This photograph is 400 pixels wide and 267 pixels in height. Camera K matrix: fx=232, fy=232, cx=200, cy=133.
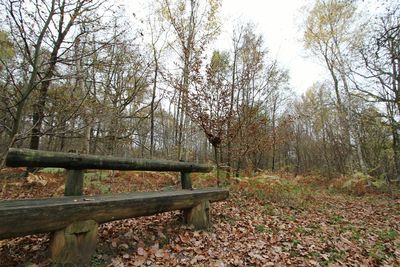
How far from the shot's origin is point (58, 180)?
24.7ft

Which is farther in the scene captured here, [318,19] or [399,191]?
[318,19]

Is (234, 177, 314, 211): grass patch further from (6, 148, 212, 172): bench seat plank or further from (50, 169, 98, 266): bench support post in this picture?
(50, 169, 98, 266): bench support post

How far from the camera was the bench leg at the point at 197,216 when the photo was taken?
12.7 feet

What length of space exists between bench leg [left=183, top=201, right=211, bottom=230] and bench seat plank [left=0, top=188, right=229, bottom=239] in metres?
0.58

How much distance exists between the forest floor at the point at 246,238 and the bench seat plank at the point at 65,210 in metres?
0.51

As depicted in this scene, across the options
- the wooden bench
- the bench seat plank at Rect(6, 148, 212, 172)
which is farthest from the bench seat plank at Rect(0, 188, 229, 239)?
the bench seat plank at Rect(6, 148, 212, 172)

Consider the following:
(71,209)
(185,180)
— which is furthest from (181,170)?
(71,209)

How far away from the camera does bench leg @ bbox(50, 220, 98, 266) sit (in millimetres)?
2215

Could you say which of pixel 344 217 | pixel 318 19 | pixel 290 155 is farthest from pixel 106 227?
pixel 290 155

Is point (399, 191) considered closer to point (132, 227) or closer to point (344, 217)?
point (344, 217)

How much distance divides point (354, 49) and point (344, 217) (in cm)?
1032

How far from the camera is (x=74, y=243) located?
229 centimetres

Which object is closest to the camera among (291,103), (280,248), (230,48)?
(280,248)

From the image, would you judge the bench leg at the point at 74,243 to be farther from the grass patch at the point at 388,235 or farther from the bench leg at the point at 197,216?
the grass patch at the point at 388,235
